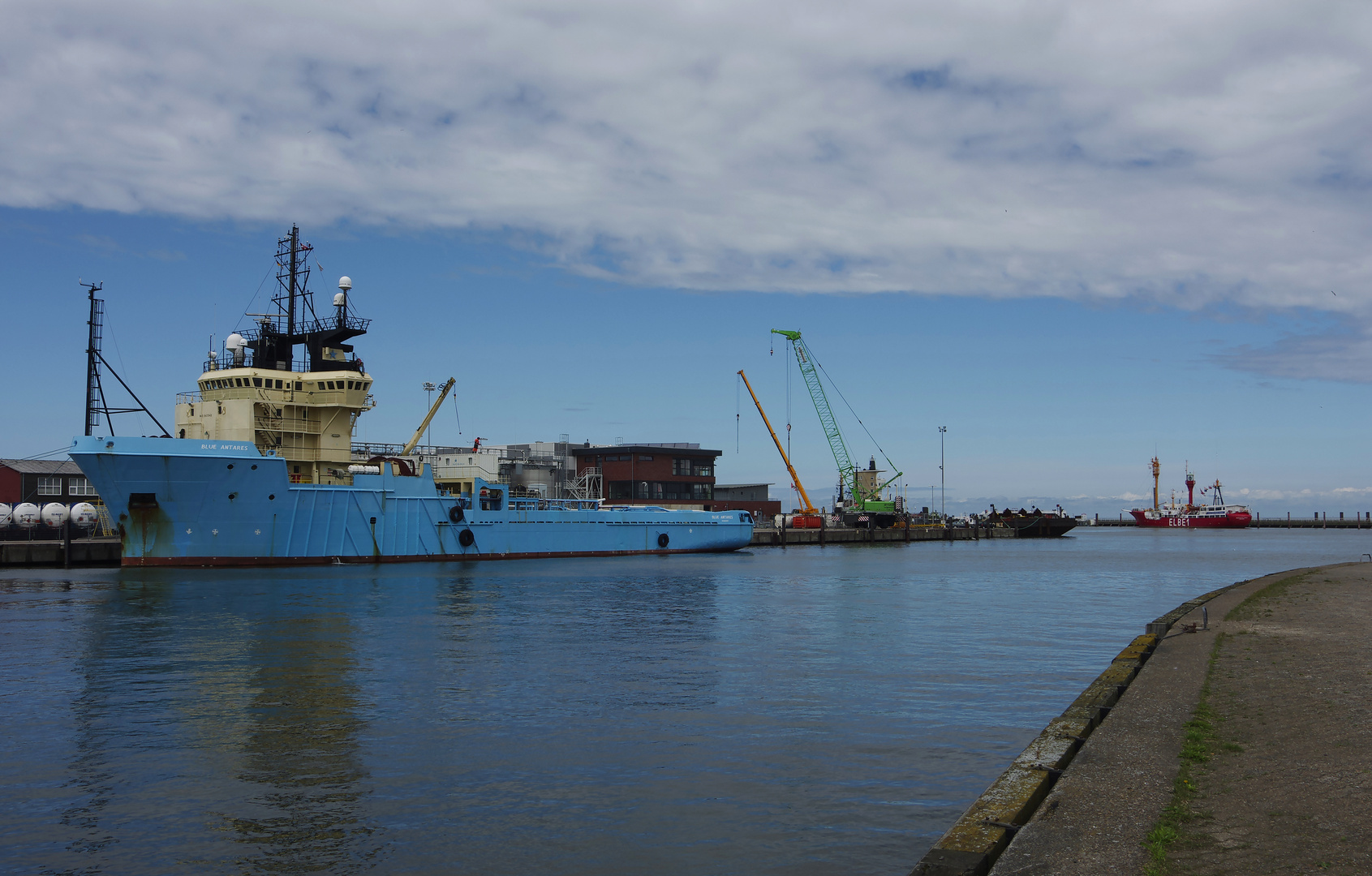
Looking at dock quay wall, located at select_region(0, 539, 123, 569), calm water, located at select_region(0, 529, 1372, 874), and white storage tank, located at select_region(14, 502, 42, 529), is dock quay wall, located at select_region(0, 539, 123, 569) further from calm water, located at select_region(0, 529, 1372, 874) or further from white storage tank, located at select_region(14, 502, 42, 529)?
calm water, located at select_region(0, 529, 1372, 874)

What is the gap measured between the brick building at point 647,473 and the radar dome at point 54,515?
49.1 m

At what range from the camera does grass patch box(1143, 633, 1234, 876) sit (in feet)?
23.7

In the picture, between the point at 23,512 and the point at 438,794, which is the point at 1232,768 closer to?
the point at 438,794

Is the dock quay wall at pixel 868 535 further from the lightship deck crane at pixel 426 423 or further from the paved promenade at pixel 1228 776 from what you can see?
the paved promenade at pixel 1228 776

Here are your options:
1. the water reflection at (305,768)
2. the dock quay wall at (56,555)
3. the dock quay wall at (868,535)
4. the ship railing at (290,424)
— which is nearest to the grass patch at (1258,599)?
the water reflection at (305,768)

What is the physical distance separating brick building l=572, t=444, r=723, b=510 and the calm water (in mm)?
71959

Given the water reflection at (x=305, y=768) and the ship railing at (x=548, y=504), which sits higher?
the ship railing at (x=548, y=504)

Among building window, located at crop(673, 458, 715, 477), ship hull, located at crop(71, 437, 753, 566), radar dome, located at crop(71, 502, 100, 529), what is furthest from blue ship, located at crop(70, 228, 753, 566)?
building window, located at crop(673, 458, 715, 477)

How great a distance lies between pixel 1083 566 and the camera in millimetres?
65250

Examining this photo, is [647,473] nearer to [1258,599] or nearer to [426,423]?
[426,423]

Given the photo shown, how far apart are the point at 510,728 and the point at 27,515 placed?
72177 millimetres

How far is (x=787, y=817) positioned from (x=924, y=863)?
13.0 feet

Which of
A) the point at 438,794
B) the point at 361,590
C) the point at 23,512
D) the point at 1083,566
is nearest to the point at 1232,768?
the point at 438,794

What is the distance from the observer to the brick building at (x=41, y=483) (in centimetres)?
7925
